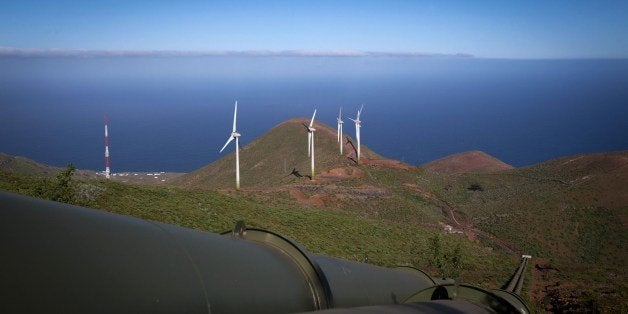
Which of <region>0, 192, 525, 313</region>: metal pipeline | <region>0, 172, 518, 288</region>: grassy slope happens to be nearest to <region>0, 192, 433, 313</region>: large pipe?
<region>0, 192, 525, 313</region>: metal pipeline

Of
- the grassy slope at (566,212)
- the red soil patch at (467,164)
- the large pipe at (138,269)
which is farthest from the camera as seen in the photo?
the red soil patch at (467,164)

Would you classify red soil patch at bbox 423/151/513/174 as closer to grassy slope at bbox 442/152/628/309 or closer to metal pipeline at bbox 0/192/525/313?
grassy slope at bbox 442/152/628/309

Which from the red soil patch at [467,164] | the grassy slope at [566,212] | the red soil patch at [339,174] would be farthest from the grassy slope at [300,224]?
the red soil patch at [467,164]

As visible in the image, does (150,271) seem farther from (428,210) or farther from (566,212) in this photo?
(566,212)

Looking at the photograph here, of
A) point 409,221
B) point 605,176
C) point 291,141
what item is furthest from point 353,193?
point 291,141

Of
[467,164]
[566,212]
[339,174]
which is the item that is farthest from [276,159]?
[566,212]

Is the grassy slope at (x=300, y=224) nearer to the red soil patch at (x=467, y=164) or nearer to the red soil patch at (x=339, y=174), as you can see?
the red soil patch at (x=339, y=174)

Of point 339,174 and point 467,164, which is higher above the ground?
point 339,174
